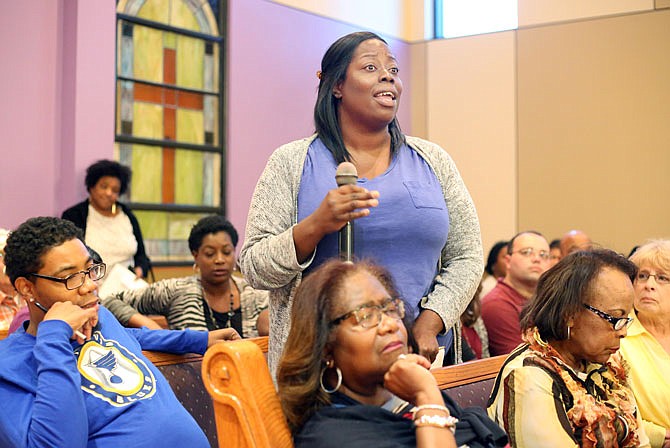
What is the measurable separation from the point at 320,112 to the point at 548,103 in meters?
7.34

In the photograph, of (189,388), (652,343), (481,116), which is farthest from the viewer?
(481,116)

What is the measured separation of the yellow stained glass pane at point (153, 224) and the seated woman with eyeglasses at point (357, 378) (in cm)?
548

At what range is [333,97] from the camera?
2.13 m

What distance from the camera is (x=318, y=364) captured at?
168 centimetres

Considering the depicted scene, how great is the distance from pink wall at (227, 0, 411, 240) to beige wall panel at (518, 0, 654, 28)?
2.11 metres

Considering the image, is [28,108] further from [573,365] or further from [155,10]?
[573,365]

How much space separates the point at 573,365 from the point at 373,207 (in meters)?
0.72

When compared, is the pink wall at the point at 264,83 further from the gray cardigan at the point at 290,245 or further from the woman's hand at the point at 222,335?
Result: the gray cardigan at the point at 290,245

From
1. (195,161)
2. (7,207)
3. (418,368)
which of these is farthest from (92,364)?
(195,161)

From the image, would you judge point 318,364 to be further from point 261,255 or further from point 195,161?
point 195,161

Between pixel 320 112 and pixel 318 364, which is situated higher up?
pixel 320 112

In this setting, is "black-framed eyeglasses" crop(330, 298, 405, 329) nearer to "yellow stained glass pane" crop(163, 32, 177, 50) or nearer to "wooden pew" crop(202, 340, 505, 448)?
"wooden pew" crop(202, 340, 505, 448)

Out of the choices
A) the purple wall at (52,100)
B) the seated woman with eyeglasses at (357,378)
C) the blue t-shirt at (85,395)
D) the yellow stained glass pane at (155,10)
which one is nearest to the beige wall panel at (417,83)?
the yellow stained glass pane at (155,10)

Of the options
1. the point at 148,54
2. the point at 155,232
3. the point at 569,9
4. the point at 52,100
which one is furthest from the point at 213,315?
the point at 569,9
